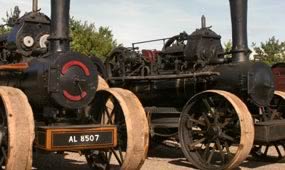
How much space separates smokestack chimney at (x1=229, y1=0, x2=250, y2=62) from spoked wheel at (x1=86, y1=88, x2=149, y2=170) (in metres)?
3.00

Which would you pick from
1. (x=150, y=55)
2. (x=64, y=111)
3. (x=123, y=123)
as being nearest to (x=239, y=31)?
(x=150, y=55)

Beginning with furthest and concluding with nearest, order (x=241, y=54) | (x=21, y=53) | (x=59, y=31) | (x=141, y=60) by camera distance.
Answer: (x=141, y=60) → (x=241, y=54) → (x=21, y=53) → (x=59, y=31)

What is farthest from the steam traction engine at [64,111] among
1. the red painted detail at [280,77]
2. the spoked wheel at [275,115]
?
the red painted detail at [280,77]

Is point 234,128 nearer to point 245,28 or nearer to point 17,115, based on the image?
point 245,28

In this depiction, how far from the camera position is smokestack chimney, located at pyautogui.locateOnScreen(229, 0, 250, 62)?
9.18 metres

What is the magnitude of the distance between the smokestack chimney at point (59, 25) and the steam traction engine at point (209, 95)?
8.97ft

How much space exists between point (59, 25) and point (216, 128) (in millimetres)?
3181

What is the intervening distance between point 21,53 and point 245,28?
12.9ft

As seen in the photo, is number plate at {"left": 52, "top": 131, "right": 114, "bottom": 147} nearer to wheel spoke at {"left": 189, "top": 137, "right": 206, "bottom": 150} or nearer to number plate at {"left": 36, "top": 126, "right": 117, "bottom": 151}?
number plate at {"left": 36, "top": 126, "right": 117, "bottom": 151}

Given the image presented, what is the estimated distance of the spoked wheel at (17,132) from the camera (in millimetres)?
5547

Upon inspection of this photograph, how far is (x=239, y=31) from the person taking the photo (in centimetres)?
925

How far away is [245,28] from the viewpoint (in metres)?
9.30

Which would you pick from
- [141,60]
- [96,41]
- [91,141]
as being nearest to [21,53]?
[91,141]

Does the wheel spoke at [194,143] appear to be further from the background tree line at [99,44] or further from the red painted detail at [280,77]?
the background tree line at [99,44]
